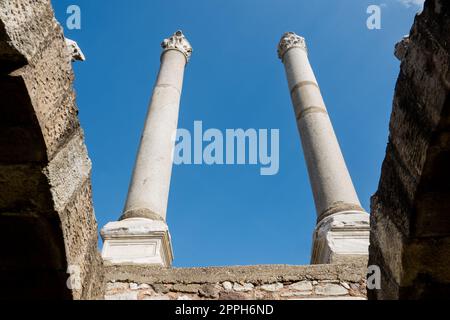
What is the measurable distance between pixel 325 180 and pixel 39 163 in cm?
753

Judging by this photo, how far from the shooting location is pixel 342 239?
27.6 ft

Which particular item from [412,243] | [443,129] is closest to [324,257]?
[412,243]

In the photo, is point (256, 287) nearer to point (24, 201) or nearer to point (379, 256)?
point (379, 256)

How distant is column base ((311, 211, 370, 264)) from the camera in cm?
795

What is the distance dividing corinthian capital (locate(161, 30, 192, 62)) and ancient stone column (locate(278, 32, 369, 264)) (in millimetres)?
3049

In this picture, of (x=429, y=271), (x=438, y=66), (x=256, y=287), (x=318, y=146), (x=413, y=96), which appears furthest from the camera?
(x=318, y=146)

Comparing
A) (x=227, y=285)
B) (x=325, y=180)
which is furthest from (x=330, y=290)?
(x=325, y=180)

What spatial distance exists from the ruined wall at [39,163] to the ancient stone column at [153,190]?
4248 mm

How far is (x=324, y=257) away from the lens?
27.4 ft

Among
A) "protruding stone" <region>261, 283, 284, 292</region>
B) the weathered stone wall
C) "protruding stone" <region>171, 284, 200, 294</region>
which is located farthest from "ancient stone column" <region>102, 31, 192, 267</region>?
"protruding stone" <region>261, 283, 284, 292</region>

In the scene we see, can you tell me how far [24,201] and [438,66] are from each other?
2.92 metres
